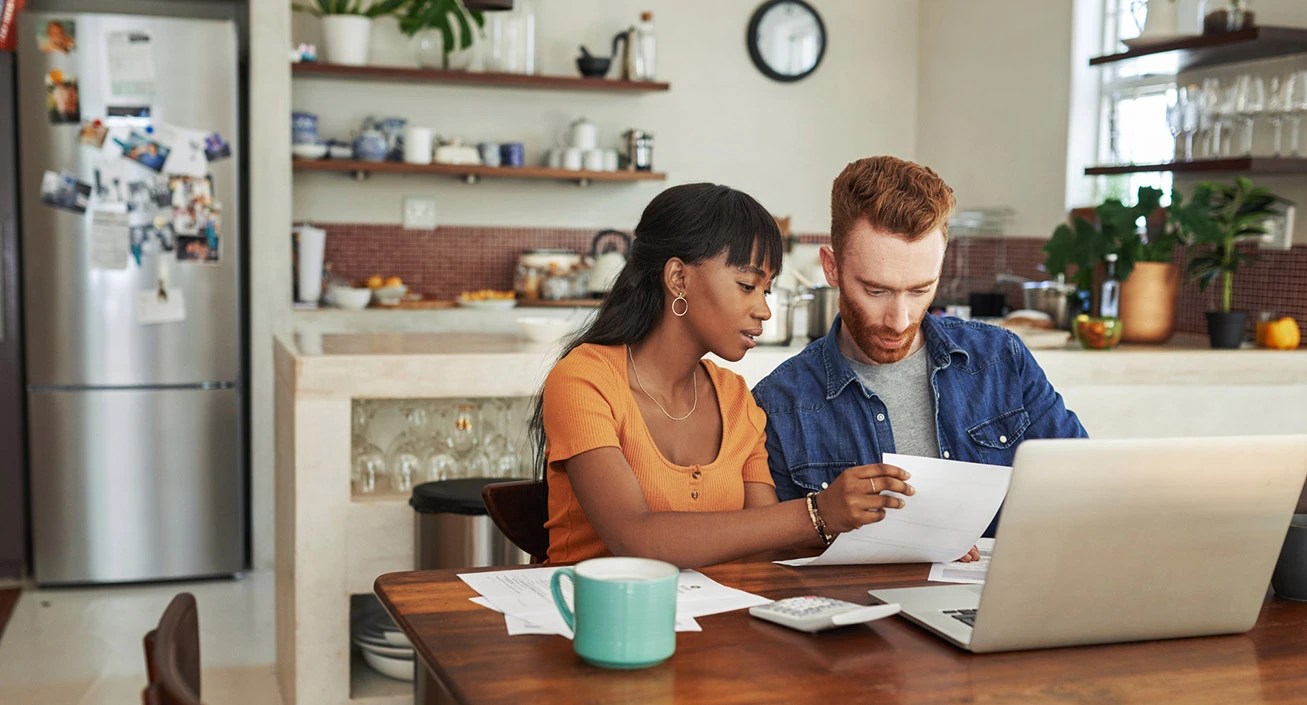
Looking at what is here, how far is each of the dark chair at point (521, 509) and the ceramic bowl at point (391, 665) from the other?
3.32ft

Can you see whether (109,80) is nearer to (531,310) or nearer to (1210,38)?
(531,310)

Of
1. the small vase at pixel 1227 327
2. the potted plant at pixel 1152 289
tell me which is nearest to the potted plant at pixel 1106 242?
the potted plant at pixel 1152 289

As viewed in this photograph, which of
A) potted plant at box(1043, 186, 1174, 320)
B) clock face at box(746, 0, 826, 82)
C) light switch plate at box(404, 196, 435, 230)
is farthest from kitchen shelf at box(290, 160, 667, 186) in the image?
Result: potted plant at box(1043, 186, 1174, 320)

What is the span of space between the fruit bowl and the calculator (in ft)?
7.10

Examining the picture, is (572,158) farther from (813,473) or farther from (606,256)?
(813,473)

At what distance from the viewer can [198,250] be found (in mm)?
4324

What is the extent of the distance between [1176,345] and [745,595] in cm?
273

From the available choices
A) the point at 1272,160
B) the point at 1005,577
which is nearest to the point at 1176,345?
the point at 1272,160

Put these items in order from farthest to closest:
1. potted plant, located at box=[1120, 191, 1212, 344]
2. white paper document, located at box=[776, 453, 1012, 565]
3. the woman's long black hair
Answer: potted plant, located at box=[1120, 191, 1212, 344] → the woman's long black hair → white paper document, located at box=[776, 453, 1012, 565]

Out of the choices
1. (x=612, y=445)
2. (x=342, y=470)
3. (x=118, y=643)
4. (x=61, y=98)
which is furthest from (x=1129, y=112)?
(x=118, y=643)

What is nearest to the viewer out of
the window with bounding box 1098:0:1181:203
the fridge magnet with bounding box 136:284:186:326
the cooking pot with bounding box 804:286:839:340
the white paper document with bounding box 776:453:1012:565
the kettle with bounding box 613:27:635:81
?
the white paper document with bounding box 776:453:1012:565

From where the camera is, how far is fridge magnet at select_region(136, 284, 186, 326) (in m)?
4.28

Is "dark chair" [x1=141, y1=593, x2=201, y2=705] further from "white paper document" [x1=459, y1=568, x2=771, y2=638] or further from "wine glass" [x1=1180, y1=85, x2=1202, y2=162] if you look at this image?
"wine glass" [x1=1180, y1=85, x2=1202, y2=162]

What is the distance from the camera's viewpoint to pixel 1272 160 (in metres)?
3.63
